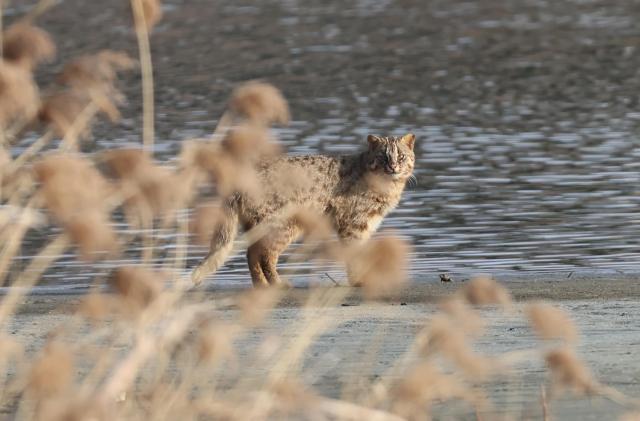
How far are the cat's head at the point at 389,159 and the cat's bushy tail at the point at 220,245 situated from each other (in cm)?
148

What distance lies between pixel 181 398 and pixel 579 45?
26.9 meters

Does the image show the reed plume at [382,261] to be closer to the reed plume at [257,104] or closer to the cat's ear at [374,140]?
the reed plume at [257,104]

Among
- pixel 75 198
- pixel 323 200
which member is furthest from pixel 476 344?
pixel 75 198

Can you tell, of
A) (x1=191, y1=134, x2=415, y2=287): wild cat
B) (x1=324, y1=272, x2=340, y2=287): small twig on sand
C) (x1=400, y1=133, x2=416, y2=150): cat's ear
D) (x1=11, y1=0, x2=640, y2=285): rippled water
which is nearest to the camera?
(x1=324, y1=272, x2=340, y2=287): small twig on sand

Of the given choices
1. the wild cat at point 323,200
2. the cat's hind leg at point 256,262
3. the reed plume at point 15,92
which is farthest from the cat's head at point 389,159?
the reed plume at point 15,92

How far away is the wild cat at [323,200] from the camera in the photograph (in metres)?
11.8

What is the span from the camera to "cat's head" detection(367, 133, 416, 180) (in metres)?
12.9

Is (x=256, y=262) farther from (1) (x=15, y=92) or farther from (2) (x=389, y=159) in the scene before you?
(1) (x=15, y=92)

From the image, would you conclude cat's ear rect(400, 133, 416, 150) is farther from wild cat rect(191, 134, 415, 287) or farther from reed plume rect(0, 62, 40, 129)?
reed plume rect(0, 62, 40, 129)

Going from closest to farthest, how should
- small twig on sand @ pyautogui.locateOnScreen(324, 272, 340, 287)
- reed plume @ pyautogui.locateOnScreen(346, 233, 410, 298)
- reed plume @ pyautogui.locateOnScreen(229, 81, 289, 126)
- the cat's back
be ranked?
reed plume @ pyautogui.locateOnScreen(229, 81, 289, 126)
reed plume @ pyautogui.locateOnScreen(346, 233, 410, 298)
small twig on sand @ pyautogui.locateOnScreen(324, 272, 340, 287)
the cat's back

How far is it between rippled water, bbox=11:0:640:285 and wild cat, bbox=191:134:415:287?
2.04ft

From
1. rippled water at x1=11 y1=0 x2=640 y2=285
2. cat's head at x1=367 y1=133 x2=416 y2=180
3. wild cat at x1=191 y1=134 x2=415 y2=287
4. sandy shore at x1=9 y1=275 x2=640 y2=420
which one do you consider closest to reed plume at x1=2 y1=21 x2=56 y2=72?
rippled water at x1=11 y1=0 x2=640 y2=285

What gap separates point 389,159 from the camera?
42.3ft

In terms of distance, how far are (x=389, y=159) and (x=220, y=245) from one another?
1.76 metres
